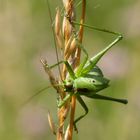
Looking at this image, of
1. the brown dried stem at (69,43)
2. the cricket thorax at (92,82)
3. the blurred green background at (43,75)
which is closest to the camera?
the brown dried stem at (69,43)

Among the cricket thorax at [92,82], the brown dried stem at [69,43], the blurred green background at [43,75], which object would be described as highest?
the brown dried stem at [69,43]

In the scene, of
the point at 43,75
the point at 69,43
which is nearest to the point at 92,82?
the point at 69,43

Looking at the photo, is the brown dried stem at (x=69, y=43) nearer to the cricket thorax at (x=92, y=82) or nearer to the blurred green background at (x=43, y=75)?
the cricket thorax at (x=92, y=82)

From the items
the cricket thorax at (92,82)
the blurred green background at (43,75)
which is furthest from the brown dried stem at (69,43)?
the blurred green background at (43,75)

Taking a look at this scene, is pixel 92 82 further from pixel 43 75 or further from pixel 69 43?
pixel 43 75

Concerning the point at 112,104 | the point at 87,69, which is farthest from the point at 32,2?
the point at 87,69

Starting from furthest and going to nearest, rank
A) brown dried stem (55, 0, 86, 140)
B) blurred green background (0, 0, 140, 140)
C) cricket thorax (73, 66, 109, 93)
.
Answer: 1. blurred green background (0, 0, 140, 140)
2. cricket thorax (73, 66, 109, 93)
3. brown dried stem (55, 0, 86, 140)

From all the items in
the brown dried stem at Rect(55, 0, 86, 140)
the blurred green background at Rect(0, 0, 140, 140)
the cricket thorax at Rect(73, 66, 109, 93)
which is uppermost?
the brown dried stem at Rect(55, 0, 86, 140)

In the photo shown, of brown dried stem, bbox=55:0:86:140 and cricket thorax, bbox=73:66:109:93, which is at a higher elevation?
brown dried stem, bbox=55:0:86:140

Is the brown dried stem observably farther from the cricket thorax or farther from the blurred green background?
the blurred green background

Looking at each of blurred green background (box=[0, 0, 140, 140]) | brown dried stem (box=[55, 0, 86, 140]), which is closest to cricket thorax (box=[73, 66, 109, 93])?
brown dried stem (box=[55, 0, 86, 140])
